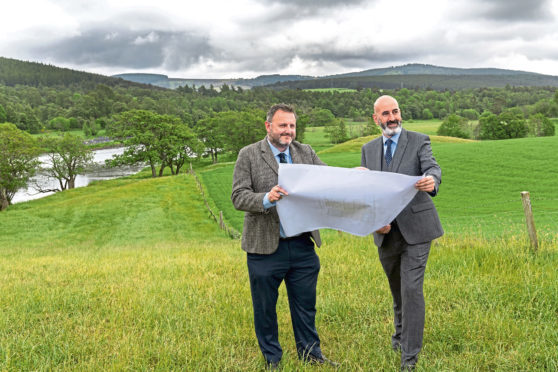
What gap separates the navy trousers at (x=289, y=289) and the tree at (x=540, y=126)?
98.8 meters

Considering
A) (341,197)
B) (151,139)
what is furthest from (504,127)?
(341,197)

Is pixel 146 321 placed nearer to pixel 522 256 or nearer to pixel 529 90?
pixel 522 256

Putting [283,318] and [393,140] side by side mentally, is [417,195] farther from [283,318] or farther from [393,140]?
[283,318]

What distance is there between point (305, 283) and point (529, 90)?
209 meters

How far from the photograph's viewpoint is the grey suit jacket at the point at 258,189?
3.80m

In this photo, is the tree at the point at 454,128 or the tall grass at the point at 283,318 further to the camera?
the tree at the point at 454,128

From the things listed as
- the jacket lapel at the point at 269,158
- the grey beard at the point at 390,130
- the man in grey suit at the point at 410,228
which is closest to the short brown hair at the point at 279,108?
the jacket lapel at the point at 269,158

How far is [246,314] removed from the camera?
5.13 meters

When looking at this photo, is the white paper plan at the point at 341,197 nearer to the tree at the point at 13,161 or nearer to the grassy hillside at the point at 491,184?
the grassy hillside at the point at 491,184

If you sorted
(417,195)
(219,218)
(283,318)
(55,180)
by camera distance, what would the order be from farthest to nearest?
(55,180) < (219,218) < (283,318) < (417,195)

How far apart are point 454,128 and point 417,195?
10372cm

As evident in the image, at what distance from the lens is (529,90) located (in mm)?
175125

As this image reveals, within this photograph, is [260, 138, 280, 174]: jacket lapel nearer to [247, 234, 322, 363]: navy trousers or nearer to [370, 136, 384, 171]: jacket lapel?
[247, 234, 322, 363]: navy trousers

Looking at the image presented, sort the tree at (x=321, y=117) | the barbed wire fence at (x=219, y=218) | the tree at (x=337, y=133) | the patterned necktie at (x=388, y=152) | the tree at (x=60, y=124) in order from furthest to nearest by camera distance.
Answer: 1. the tree at (x=60, y=124)
2. the tree at (x=321, y=117)
3. the tree at (x=337, y=133)
4. the barbed wire fence at (x=219, y=218)
5. the patterned necktie at (x=388, y=152)
